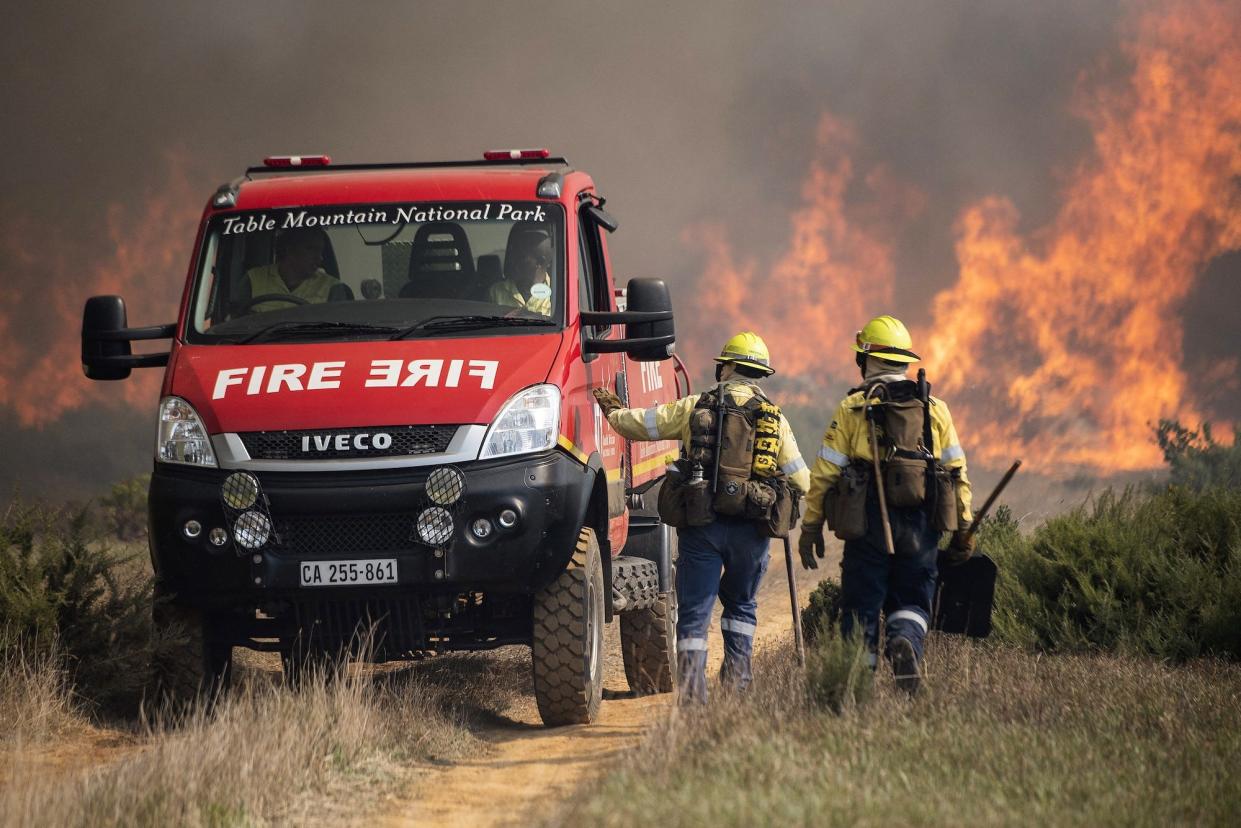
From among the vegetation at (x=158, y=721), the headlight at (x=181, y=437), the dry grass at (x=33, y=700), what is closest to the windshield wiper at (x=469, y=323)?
the headlight at (x=181, y=437)

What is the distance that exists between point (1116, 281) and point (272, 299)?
22402 mm

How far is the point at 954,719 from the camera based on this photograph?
21.0 feet

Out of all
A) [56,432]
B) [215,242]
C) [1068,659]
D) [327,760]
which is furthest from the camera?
[56,432]

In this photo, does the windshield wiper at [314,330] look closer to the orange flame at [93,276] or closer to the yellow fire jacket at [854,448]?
the yellow fire jacket at [854,448]

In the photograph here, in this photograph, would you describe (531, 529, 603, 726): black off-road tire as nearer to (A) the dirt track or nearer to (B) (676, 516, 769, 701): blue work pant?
(A) the dirt track

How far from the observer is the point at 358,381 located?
715cm

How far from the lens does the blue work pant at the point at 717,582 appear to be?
7574 mm

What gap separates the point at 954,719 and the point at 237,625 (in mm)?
3637

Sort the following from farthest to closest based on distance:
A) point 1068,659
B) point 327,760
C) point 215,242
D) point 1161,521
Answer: point 1161,521, point 1068,659, point 215,242, point 327,760

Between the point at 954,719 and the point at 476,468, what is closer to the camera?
the point at 954,719

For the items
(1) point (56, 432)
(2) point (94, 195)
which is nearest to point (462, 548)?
(1) point (56, 432)

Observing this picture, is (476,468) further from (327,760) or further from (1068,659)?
(1068,659)

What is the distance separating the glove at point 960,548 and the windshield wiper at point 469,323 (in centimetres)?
231

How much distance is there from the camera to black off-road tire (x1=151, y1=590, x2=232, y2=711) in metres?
7.48
